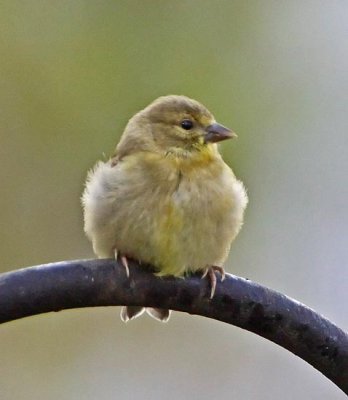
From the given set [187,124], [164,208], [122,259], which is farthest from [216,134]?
[122,259]

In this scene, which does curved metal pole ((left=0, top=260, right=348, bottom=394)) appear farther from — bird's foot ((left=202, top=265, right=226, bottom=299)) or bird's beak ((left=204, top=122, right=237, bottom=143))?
bird's beak ((left=204, top=122, right=237, bottom=143))

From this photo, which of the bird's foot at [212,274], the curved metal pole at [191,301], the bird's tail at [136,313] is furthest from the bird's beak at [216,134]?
the curved metal pole at [191,301]

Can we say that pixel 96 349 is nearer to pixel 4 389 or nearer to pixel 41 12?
pixel 4 389

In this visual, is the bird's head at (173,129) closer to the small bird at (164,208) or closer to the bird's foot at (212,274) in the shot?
the small bird at (164,208)

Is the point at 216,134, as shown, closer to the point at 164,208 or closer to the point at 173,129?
the point at 173,129

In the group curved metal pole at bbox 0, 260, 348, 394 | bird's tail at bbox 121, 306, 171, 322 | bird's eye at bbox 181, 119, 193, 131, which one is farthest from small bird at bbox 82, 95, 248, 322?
curved metal pole at bbox 0, 260, 348, 394

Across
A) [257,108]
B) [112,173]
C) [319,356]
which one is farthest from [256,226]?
[319,356]
